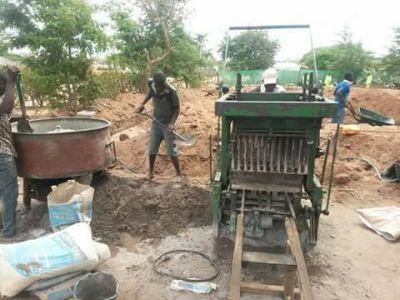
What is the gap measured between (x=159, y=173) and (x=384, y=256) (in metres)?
3.81

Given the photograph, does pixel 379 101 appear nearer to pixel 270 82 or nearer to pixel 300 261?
pixel 270 82

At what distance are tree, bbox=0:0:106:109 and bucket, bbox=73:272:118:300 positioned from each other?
25.9 feet

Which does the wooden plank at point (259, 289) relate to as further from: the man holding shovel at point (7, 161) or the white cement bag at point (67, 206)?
the man holding shovel at point (7, 161)

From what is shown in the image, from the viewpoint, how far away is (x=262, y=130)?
3887mm

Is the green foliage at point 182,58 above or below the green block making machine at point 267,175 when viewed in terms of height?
above

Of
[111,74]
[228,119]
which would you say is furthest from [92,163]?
[111,74]

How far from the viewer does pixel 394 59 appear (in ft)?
84.6

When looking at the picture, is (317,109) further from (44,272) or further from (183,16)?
(183,16)

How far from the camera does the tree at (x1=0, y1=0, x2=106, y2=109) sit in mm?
9328

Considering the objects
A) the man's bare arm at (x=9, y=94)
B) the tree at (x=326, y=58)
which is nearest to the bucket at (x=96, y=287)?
the man's bare arm at (x=9, y=94)

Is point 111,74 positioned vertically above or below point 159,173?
above

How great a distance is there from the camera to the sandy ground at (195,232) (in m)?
3.46

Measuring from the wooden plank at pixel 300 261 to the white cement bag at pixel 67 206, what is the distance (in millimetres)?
2045

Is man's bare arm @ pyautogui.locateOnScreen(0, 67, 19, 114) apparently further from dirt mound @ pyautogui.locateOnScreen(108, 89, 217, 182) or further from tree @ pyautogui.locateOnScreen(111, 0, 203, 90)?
tree @ pyautogui.locateOnScreen(111, 0, 203, 90)
